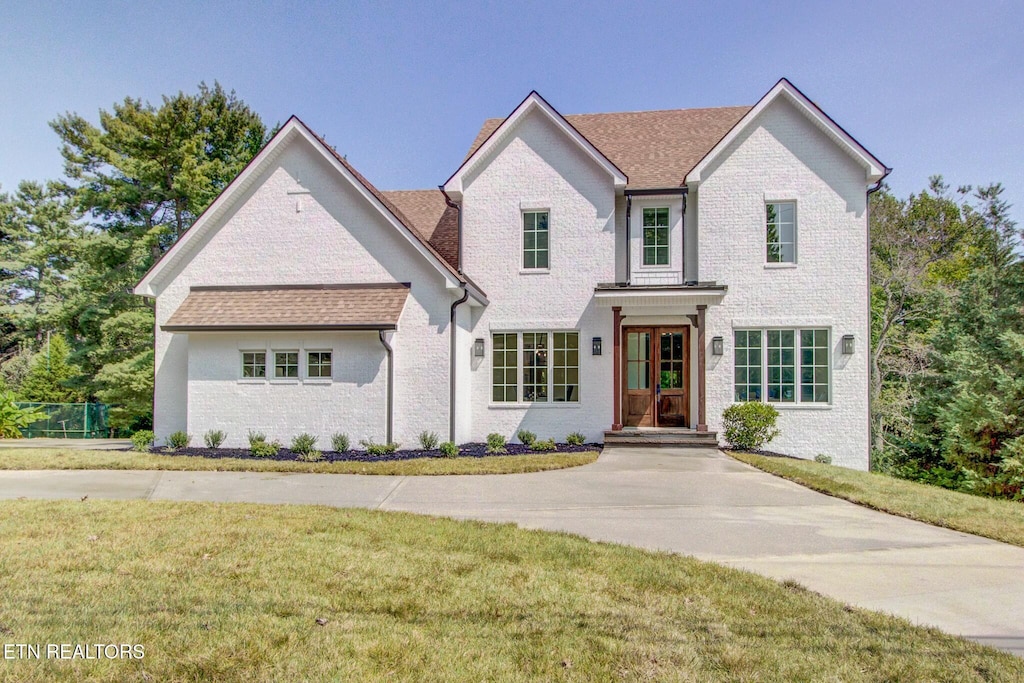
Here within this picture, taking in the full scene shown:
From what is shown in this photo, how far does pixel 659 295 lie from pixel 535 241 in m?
3.65

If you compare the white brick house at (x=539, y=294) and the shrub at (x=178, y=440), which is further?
the white brick house at (x=539, y=294)

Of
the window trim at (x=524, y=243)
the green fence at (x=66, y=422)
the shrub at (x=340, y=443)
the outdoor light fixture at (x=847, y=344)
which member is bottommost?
the green fence at (x=66, y=422)

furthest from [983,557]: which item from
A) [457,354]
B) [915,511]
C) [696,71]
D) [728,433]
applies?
[696,71]

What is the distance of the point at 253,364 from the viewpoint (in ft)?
49.8

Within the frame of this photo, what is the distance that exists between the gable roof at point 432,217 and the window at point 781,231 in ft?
27.2

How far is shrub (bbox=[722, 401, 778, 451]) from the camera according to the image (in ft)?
48.7

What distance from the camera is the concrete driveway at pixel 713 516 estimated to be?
508 centimetres

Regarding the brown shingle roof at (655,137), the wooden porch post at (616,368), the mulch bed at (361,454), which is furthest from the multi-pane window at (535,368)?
the brown shingle roof at (655,137)

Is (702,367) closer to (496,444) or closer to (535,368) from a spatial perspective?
(535,368)

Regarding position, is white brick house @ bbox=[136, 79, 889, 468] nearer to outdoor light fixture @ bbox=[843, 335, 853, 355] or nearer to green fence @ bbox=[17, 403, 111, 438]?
outdoor light fixture @ bbox=[843, 335, 853, 355]

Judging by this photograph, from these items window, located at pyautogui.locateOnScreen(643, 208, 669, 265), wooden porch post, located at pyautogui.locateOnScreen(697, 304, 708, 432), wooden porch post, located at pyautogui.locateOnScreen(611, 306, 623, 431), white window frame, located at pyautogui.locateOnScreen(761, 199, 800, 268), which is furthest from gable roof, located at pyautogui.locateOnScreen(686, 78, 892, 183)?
wooden porch post, located at pyautogui.locateOnScreen(611, 306, 623, 431)

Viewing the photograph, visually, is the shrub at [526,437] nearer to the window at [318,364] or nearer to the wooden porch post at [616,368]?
the wooden porch post at [616,368]

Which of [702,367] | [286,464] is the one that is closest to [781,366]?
[702,367]

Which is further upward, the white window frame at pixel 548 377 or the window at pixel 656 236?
the window at pixel 656 236
